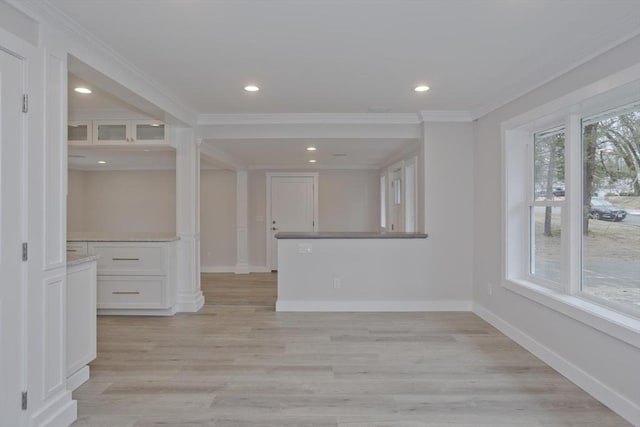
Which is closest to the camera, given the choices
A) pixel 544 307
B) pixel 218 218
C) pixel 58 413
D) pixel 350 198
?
pixel 58 413

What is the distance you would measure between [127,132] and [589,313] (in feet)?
14.9

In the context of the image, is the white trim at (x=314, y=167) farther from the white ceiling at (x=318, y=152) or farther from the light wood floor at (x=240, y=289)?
the light wood floor at (x=240, y=289)

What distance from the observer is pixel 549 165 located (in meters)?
3.30

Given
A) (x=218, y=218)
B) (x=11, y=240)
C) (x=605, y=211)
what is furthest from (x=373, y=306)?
(x=218, y=218)

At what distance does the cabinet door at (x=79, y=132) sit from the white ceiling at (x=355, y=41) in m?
1.39

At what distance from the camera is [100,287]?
4.31 meters

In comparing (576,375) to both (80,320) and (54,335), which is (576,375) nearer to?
(54,335)

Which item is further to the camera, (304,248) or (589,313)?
(304,248)

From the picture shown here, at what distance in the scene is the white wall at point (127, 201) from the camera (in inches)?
291

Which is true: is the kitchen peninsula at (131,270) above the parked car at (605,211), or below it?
below

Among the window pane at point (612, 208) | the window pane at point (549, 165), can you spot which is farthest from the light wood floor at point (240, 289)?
the window pane at point (612, 208)

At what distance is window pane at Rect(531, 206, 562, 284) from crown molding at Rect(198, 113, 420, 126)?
174 cm

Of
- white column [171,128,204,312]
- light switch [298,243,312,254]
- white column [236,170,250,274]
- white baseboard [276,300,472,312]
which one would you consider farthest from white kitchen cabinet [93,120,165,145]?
white column [236,170,250,274]

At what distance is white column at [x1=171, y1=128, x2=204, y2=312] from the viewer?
4465 mm
